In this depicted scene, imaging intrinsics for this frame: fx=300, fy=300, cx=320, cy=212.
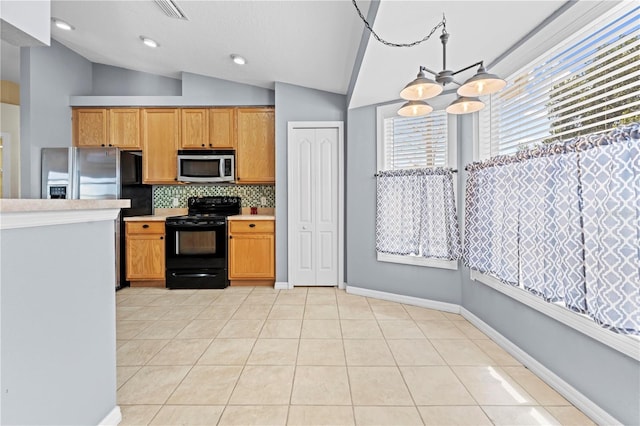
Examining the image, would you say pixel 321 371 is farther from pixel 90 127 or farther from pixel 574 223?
pixel 90 127

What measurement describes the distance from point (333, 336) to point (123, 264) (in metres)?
3.14

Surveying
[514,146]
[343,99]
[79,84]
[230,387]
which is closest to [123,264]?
[79,84]

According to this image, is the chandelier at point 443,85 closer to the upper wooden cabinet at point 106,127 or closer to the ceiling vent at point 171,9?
the ceiling vent at point 171,9

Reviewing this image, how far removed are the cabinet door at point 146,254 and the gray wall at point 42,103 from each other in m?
1.27

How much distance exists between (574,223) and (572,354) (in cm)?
76

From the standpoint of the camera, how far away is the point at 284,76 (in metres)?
3.73

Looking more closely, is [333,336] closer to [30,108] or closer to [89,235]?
[89,235]

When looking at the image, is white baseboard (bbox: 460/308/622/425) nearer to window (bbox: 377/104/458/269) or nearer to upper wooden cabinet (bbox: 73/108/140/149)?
window (bbox: 377/104/458/269)

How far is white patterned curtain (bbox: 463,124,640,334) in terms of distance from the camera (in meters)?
1.34

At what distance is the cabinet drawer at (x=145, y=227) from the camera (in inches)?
157

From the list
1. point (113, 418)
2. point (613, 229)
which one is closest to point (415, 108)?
point (613, 229)

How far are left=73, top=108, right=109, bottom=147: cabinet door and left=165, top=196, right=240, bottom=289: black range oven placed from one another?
162 cm

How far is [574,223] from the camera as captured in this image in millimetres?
1601

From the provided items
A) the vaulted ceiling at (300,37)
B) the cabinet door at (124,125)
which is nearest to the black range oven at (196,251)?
the cabinet door at (124,125)
